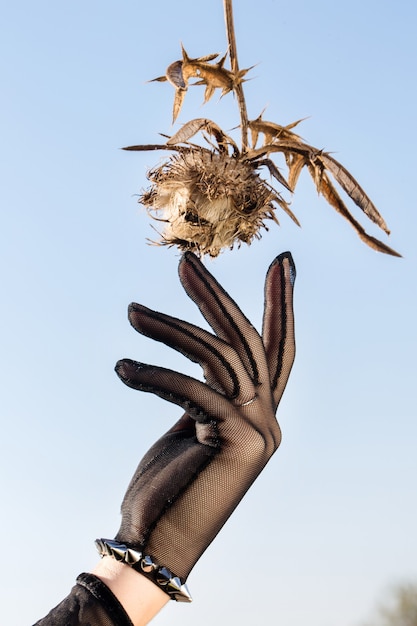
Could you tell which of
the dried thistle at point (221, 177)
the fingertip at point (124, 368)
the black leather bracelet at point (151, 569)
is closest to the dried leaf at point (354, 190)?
the dried thistle at point (221, 177)

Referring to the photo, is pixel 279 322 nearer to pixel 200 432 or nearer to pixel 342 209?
pixel 200 432

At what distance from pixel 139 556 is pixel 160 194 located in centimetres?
188


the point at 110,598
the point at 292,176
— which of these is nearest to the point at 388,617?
the point at 292,176

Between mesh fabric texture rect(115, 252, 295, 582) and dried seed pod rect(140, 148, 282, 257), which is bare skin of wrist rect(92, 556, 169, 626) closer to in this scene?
mesh fabric texture rect(115, 252, 295, 582)

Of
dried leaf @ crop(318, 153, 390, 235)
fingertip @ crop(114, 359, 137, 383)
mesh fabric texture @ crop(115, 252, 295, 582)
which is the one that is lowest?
mesh fabric texture @ crop(115, 252, 295, 582)

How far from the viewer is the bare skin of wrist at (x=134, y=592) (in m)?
2.38

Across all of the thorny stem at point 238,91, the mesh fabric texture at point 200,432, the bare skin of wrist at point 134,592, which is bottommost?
the bare skin of wrist at point 134,592

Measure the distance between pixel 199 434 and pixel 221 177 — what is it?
4.49ft

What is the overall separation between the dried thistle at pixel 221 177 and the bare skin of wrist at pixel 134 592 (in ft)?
5.56

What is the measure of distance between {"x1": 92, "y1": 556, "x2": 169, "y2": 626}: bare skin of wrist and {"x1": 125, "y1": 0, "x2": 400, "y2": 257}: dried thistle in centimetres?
169

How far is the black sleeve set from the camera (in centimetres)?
233

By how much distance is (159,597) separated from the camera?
242 centimetres

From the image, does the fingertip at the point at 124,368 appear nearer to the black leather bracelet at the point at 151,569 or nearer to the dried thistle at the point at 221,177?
the black leather bracelet at the point at 151,569

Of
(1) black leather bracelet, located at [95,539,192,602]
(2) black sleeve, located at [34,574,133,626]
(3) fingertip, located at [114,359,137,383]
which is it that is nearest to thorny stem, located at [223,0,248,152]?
(3) fingertip, located at [114,359,137,383]
